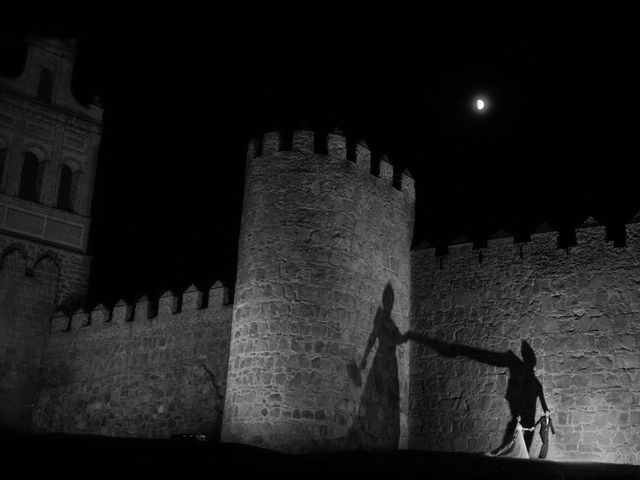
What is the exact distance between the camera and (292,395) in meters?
16.1

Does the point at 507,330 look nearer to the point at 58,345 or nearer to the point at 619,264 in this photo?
the point at 619,264

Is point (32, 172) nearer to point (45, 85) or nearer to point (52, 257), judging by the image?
point (45, 85)

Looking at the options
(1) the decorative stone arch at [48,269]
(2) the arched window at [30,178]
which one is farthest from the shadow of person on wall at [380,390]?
(2) the arched window at [30,178]

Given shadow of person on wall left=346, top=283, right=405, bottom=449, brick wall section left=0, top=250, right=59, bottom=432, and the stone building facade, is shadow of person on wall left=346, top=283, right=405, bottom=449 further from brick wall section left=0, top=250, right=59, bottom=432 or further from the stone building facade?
brick wall section left=0, top=250, right=59, bottom=432

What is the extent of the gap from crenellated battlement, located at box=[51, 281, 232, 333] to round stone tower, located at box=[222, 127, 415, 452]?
290 centimetres

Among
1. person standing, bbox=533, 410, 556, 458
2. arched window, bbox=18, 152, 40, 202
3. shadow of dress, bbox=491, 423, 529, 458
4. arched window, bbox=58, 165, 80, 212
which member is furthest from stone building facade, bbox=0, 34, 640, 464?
arched window, bbox=18, 152, 40, 202

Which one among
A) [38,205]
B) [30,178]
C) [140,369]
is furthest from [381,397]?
[30,178]

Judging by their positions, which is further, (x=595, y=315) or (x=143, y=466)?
(x=595, y=315)

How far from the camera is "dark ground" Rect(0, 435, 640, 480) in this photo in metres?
12.3

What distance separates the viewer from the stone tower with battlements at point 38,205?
24172mm

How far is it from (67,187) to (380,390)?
13717 mm

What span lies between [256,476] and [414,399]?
6641 mm

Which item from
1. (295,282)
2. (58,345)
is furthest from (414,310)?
(58,345)

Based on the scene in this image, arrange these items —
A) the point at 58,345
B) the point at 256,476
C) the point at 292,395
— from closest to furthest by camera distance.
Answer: the point at 256,476, the point at 292,395, the point at 58,345
